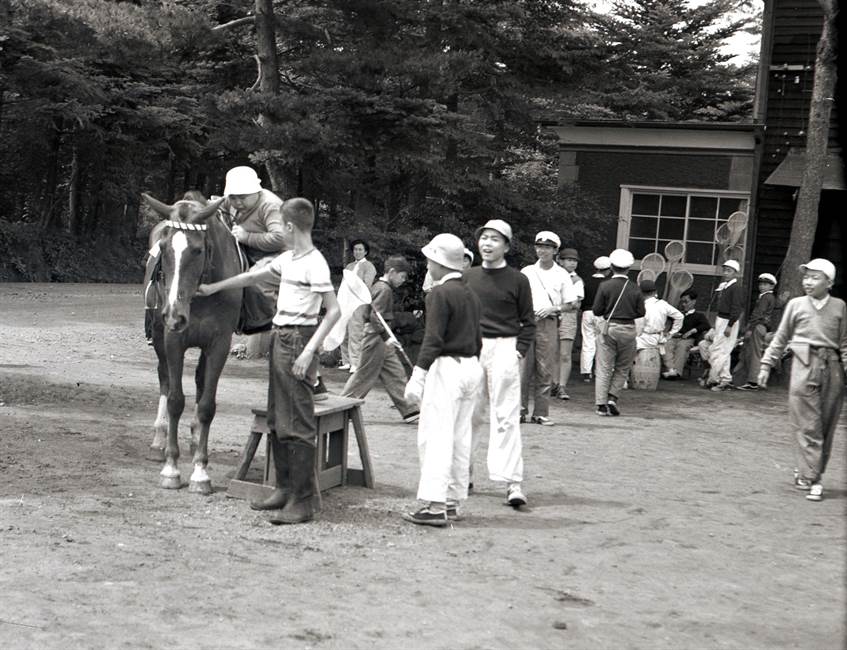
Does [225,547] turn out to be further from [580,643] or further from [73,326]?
[73,326]

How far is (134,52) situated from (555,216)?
7.31 meters

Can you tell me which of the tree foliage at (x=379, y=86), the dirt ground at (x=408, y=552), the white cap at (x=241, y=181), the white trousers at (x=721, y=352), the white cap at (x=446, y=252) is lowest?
the dirt ground at (x=408, y=552)

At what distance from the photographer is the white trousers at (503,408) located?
8414mm

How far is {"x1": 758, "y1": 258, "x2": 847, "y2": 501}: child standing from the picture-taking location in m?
9.60

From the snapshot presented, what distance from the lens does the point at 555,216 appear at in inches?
745

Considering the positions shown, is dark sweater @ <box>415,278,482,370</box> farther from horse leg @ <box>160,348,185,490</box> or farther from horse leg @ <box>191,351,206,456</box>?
horse leg @ <box>160,348,185,490</box>

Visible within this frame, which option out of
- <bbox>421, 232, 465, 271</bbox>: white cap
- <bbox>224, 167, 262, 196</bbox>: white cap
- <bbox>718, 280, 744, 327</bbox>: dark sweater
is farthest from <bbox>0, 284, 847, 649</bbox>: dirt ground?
<bbox>718, 280, 744, 327</bbox>: dark sweater

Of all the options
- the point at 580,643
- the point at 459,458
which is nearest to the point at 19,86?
the point at 459,458

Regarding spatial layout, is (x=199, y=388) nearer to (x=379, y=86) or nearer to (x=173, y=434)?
(x=173, y=434)

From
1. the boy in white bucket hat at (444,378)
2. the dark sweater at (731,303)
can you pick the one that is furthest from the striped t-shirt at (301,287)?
the dark sweater at (731,303)

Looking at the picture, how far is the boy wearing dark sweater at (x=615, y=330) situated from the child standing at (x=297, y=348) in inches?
268

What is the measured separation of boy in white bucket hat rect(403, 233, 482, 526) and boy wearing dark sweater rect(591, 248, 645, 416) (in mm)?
6156

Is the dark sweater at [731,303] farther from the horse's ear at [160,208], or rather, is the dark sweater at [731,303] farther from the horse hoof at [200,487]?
the horse's ear at [160,208]

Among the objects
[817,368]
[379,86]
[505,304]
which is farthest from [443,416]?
[379,86]
